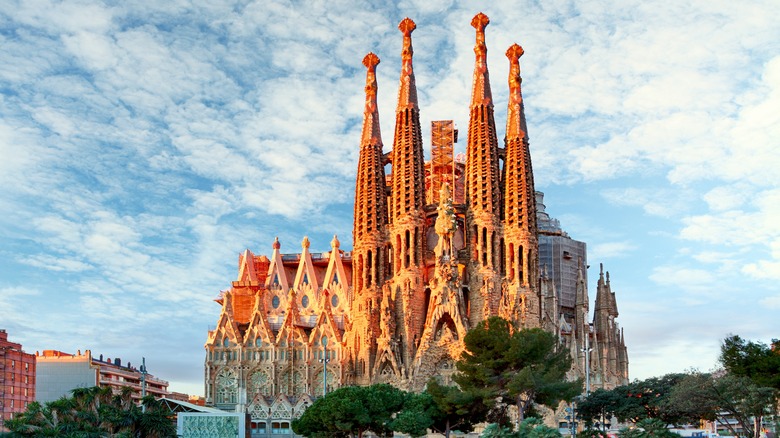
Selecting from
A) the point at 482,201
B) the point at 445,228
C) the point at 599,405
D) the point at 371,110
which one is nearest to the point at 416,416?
the point at 599,405

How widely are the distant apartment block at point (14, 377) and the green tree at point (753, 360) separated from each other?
45.4 metres

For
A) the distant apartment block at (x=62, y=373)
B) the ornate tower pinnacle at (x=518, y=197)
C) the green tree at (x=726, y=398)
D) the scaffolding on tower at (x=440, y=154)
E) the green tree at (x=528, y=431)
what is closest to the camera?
the green tree at (x=528, y=431)

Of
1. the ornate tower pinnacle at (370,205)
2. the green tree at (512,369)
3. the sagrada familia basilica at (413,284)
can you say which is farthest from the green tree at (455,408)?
the ornate tower pinnacle at (370,205)

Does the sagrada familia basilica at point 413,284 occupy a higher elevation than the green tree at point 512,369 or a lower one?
higher

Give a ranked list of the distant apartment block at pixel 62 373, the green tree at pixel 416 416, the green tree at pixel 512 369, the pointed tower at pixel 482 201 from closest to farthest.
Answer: the green tree at pixel 416 416 < the green tree at pixel 512 369 < the pointed tower at pixel 482 201 < the distant apartment block at pixel 62 373

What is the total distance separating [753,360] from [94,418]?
94.6 feet

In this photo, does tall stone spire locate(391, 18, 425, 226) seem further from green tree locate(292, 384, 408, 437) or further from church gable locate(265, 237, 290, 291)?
green tree locate(292, 384, 408, 437)

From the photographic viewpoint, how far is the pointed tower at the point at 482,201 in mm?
63250

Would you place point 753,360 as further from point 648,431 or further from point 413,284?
point 413,284

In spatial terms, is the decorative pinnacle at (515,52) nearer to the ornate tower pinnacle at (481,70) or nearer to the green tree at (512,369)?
the ornate tower pinnacle at (481,70)

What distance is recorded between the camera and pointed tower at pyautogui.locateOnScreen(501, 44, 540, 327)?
62.7 metres

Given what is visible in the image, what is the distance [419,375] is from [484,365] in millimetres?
17329

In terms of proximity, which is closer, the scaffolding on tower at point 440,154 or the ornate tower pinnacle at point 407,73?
the ornate tower pinnacle at point 407,73

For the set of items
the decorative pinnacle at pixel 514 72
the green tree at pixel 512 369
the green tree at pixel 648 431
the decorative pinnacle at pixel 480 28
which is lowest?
the green tree at pixel 648 431
